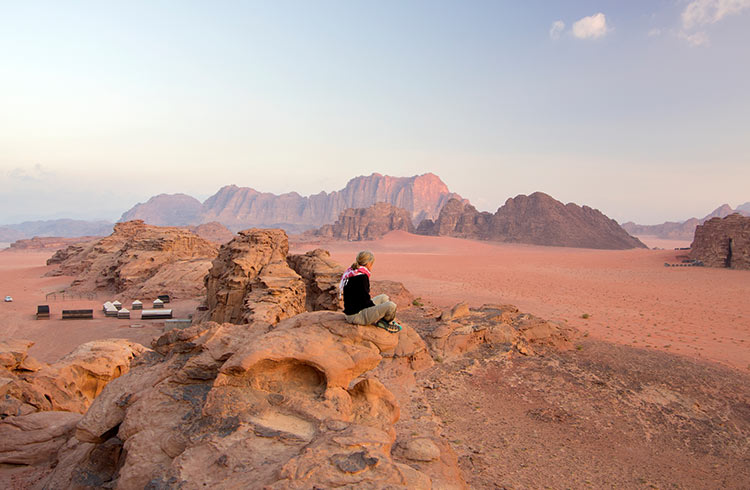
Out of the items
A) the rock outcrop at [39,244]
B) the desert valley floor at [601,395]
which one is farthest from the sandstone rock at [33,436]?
the rock outcrop at [39,244]

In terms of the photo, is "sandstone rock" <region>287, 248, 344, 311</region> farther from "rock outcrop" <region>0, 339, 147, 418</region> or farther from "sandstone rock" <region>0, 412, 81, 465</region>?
"sandstone rock" <region>0, 412, 81, 465</region>

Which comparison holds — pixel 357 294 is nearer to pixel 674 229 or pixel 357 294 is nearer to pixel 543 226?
pixel 543 226

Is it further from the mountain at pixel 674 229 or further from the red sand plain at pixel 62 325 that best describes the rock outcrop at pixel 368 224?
the mountain at pixel 674 229

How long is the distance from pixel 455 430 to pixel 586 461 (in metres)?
2.08

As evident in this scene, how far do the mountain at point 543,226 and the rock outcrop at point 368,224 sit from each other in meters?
10.7

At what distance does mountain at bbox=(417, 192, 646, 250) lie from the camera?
7006 cm

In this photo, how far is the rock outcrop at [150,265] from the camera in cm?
2297

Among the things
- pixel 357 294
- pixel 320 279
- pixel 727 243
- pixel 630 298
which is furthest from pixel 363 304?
pixel 727 243

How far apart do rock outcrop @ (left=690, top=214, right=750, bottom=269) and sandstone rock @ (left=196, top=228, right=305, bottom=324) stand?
1471 inches

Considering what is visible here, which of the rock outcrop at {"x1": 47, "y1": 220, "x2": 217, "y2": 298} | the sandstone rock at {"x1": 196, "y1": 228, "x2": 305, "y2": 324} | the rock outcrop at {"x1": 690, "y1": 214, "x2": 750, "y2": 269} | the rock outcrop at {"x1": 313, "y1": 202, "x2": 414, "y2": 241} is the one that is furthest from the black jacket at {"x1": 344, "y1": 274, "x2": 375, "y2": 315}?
the rock outcrop at {"x1": 313, "y1": 202, "x2": 414, "y2": 241}

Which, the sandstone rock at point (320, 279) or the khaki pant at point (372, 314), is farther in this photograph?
the sandstone rock at point (320, 279)

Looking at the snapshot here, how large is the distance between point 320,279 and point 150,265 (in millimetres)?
15440

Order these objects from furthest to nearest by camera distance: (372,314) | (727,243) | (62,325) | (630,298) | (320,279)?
(727,243) < (630,298) < (62,325) < (320,279) < (372,314)

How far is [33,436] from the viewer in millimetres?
6188
